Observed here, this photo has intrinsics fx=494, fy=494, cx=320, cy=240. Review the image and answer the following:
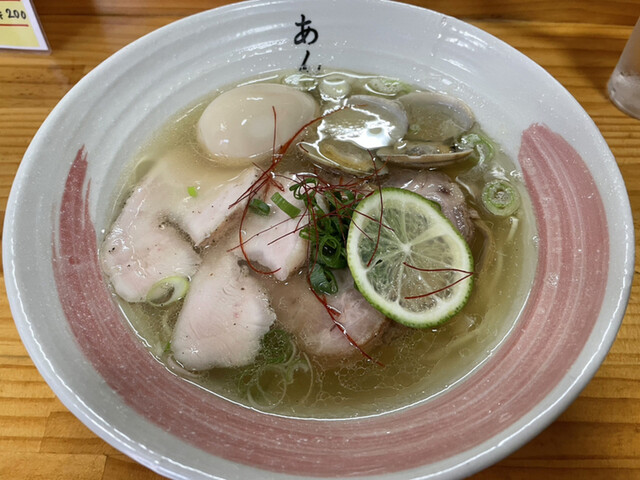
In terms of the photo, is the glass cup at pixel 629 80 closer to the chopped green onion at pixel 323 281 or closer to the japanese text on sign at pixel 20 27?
the chopped green onion at pixel 323 281

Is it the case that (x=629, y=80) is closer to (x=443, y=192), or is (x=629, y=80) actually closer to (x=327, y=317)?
(x=443, y=192)

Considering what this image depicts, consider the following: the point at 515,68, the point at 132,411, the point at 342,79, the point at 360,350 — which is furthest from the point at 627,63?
the point at 132,411

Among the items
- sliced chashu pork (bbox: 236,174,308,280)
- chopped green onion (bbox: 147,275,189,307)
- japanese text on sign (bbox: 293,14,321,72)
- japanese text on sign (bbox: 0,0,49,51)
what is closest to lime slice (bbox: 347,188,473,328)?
sliced chashu pork (bbox: 236,174,308,280)

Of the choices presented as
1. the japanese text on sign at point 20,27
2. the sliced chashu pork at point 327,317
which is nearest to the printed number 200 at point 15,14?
the japanese text on sign at point 20,27

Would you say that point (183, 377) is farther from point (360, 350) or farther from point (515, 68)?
point (515, 68)

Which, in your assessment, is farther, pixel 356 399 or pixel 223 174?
pixel 223 174

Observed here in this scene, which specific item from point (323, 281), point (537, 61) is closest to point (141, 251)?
point (323, 281)
